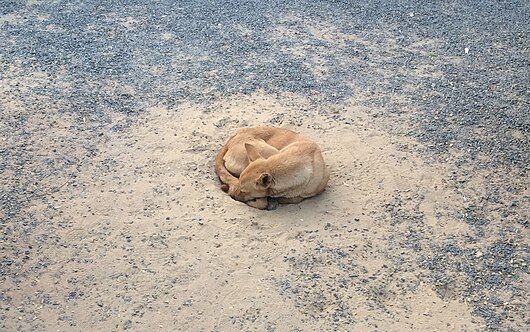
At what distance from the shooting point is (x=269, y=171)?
6.53m

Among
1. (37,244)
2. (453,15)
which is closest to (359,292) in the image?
(37,244)

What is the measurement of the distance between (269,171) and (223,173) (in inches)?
20.9

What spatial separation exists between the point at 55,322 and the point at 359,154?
3.65 meters

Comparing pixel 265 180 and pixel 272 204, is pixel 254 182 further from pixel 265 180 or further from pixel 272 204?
pixel 272 204

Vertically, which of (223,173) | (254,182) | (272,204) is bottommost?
(272,204)

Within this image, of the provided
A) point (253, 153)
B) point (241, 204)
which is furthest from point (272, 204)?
point (253, 153)

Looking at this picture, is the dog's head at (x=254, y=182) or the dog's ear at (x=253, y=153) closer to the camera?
the dog's head at (x=254, y=182)

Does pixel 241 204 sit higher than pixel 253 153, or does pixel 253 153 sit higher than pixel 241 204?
pixel 253 153

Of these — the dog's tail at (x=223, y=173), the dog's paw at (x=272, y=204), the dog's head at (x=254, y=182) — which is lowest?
the dog's paw at (x=272, y=204)

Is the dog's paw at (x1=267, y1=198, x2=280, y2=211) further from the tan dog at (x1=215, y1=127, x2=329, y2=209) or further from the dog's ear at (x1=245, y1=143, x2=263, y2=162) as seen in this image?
the dog's ear at (x1=245, y1=143, x2=263, y2=162)

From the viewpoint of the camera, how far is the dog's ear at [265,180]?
6398 mm

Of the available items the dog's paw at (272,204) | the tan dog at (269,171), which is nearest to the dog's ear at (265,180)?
the tan dog at (269,171)

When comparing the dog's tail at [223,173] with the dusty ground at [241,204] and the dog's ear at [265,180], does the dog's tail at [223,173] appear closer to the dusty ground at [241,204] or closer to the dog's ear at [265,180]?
the dusty ground at [241,204]

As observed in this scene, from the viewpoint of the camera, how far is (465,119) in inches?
318
